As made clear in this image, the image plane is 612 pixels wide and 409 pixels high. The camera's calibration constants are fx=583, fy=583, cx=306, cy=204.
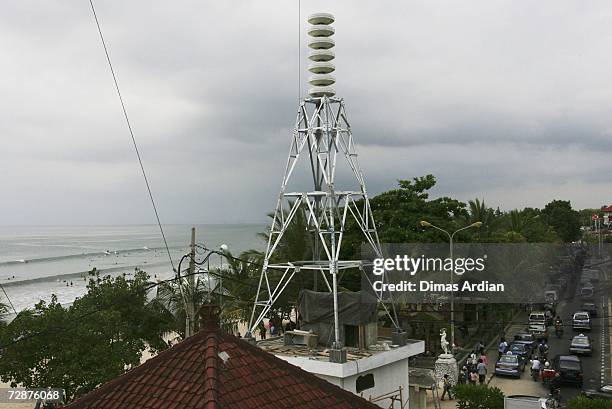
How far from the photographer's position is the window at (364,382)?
17047 mm

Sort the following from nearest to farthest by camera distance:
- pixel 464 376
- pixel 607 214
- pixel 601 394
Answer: pixel 601 394, pixel 464 376, pixel 607 214

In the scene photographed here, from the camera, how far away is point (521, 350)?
3034 cm

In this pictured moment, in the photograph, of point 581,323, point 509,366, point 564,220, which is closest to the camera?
point 509,366

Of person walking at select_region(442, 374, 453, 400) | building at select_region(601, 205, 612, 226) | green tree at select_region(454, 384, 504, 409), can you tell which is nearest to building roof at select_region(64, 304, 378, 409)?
green tree at select_region(454, 384, 504, 409)

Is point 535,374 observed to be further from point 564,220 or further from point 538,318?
point 564,220

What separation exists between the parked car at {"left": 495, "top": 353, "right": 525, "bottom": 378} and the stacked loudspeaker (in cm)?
1581

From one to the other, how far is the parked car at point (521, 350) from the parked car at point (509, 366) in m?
1.35

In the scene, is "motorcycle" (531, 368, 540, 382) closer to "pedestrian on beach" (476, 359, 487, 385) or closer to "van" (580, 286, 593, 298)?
"pedestrian on beach" (476, 359, 487, 385)

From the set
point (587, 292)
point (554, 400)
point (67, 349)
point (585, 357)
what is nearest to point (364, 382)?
point (554, 400)

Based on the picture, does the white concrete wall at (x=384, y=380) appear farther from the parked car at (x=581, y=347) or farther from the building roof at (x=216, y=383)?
the parked car at (x=581, y=347)

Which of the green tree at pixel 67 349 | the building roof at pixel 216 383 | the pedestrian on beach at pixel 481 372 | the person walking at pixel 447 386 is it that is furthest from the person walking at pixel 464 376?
the building roof at pixel 216 383

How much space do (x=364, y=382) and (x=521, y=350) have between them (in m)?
16.3

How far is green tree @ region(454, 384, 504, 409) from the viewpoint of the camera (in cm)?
1877

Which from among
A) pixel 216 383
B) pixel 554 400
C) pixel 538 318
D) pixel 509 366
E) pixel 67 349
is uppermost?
pixel 216 383
